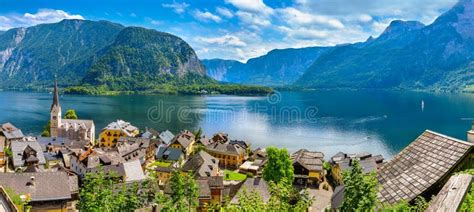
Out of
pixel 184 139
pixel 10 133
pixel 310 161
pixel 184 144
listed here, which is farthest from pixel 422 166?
pixel 10 133

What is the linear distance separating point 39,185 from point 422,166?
95.7 feet

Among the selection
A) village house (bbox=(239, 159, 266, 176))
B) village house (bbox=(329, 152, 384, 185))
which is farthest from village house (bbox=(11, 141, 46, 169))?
village house (bbox=(329, 152, 384, 185))

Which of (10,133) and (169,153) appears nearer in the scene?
(169,153)

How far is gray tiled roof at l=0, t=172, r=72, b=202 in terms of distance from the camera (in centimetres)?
2975

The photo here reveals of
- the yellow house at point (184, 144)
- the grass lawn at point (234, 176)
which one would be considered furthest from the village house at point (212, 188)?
the yellow house at point (184, 144)

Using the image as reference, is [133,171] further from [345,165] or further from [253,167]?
[345,165]

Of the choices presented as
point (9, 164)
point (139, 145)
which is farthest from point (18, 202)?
point (139, 145)

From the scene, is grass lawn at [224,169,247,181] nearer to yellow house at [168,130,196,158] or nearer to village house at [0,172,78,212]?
yellow house at [168,130,196,158]

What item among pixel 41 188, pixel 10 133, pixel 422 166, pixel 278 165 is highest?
pixel 422 166

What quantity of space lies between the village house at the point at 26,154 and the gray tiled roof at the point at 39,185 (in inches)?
912

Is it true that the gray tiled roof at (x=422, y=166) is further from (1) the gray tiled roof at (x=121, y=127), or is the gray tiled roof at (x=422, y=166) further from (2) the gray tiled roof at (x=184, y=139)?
(1) the gray tiled roof at (x=121, y=127)

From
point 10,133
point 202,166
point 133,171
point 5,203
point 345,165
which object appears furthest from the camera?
point 10,133

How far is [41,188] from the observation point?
30.5 m

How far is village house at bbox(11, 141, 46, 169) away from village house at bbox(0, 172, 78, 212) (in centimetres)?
2327
